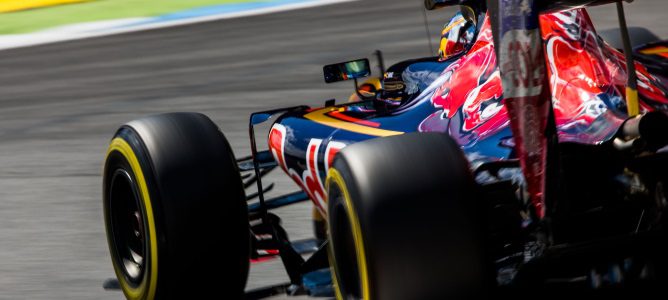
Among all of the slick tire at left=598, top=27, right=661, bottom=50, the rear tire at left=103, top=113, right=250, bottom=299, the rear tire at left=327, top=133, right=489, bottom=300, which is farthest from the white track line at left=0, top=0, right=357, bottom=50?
the rear tire at left=327, top=133, right=489, bottom=300

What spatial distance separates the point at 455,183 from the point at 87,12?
1573 cm

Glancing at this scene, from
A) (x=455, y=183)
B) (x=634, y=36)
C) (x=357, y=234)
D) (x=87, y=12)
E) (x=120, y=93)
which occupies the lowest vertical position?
(x=120, y=93)

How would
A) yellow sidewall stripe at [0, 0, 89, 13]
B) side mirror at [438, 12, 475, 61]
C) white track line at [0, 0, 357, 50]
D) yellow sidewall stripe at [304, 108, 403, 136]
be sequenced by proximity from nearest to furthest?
yellow sidewall stripe at [304, 108, 403, 136]
side mirror at [438, 12, 475, 61]
white track line at [0, 0, 357, 50]
yellow sidewall stripe at [0, 0, 89, 13]

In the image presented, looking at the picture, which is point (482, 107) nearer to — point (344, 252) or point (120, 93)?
point (344, 252)

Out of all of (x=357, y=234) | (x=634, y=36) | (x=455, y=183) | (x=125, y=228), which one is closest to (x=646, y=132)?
(x=455, y=183)

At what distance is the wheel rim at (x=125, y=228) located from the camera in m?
5.00

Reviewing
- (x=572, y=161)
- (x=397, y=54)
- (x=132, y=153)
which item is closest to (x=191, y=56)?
(x=397, y=54)

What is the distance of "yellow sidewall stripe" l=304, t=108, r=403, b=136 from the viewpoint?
184 inches

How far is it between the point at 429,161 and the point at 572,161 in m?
0.51

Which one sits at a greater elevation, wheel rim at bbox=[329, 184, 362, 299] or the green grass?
wheel rim at bbox=[329, 184, 362, 299]

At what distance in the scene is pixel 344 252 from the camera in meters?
3.93

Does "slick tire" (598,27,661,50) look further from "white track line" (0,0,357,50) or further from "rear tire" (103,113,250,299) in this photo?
"white track line" (0,0,357,50)

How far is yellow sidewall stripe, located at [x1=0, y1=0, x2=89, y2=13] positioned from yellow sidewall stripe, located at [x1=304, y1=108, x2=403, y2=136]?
14332mm

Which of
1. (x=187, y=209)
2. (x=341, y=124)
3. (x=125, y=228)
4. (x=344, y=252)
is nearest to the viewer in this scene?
(x=344, y=252)
